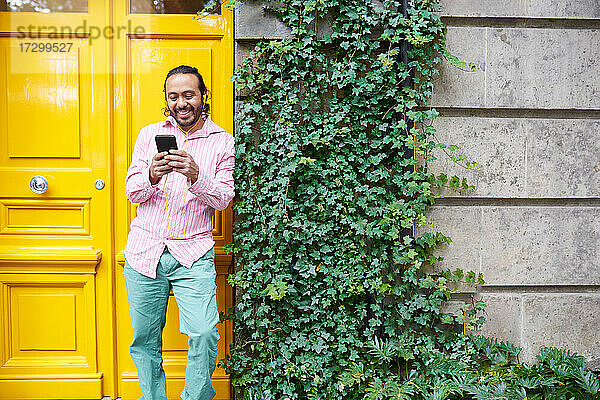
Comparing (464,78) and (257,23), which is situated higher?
(257,23)

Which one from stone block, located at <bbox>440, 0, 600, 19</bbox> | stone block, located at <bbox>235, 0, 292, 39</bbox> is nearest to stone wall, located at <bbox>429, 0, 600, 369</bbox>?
stone block, located at <bbox>440, 0, 600, 19</bbox>

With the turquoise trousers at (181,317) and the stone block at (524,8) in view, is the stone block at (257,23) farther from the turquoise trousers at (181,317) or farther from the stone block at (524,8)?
the turquoise trousers at (181,317)

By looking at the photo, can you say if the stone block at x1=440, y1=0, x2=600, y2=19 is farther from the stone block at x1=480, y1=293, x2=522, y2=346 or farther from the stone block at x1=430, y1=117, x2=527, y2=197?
the stone block at x1=480, y1=293, x2=522, y2=346

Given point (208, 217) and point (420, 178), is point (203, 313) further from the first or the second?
point (420, 178)

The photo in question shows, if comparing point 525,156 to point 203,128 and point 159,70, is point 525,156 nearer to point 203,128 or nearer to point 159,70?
point 203,128

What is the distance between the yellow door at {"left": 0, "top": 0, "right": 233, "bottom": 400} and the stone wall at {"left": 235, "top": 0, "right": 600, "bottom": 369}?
1630mm

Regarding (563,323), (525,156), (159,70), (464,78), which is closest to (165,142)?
(159,70)

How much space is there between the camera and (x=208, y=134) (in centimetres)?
316

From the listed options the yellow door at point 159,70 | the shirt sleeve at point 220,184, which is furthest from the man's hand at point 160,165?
the yellow door at point 159,70

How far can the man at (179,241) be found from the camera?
2.96 m

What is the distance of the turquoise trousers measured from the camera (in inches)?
115

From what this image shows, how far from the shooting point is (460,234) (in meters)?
3.57

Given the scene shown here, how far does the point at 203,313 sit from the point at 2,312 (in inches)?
64.3

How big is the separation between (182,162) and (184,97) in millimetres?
438
